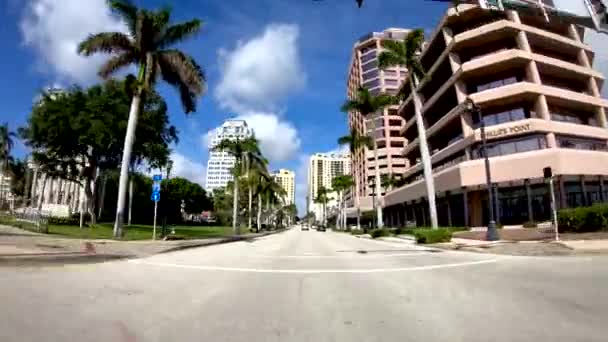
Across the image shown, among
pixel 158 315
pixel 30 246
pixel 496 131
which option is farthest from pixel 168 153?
pixel 158 315

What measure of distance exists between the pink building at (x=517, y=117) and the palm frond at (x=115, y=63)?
2287 cm

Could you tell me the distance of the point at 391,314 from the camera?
549cm

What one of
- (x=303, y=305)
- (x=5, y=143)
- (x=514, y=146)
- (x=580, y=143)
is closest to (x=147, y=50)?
(x=303, y=305)

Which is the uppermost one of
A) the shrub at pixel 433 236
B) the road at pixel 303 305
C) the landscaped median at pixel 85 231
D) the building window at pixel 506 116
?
the building window at pixel 506 116

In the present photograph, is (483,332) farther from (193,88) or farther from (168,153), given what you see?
(168,153)

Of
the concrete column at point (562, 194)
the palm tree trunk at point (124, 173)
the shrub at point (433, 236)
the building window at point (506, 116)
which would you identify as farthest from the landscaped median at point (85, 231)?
the concrete column at point (562, 194)

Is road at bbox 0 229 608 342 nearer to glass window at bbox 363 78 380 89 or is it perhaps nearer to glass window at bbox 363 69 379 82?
glass window at bbox 363 78 380 89

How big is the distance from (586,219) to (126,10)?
28664mm

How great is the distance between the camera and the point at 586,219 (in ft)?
71.5

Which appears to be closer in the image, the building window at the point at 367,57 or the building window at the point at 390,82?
the building window at the point at 390,82

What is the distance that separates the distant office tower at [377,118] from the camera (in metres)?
106

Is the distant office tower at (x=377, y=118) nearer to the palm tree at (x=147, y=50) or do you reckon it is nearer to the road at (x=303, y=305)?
the palm tree at (x=147, y=50)

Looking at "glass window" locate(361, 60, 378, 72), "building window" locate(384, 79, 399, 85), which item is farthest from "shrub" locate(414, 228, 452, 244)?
"glass window" locate(361, 60, 378, 72)

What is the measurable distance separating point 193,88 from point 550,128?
109ft
